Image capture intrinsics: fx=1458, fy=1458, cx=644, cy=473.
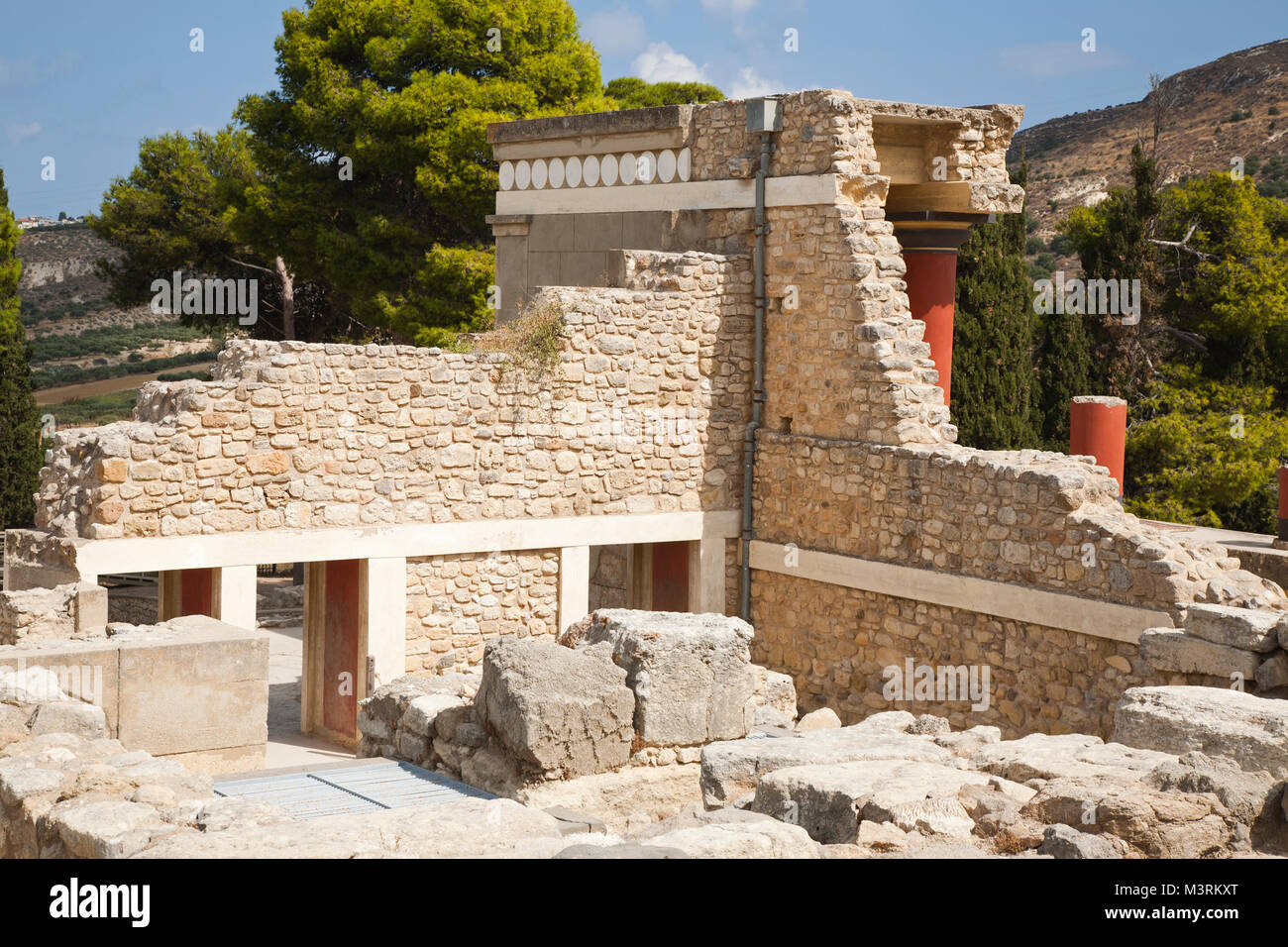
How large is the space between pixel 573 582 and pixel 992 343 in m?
12.8

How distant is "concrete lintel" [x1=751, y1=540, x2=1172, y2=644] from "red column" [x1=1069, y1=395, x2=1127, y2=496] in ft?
9.11

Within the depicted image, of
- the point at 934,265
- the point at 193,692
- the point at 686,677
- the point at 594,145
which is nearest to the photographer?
the point at 686,677

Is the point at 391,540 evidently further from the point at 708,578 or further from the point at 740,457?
the point at 740,457

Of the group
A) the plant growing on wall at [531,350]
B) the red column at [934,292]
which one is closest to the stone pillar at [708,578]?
the plant growing on wall at [531,350]

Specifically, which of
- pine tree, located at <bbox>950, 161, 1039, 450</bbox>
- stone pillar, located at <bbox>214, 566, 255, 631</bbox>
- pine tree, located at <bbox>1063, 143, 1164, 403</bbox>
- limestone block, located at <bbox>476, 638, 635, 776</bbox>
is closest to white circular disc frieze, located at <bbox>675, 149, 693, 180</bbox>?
stone pillar, located at <bbox>214, 566, 255, 631</bbox>

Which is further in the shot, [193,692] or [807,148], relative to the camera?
[807,148]

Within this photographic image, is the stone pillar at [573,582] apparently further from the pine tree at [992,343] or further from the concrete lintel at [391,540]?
the pine tree at [992,343]

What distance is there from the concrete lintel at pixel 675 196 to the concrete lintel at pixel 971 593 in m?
3.15

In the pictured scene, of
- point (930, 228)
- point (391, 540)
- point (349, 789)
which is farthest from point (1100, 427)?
point (349, 789)

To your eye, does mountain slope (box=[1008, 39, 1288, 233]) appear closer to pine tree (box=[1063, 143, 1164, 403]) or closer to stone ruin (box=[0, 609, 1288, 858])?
pine tree (box=[1063, 143, 1164, 403])

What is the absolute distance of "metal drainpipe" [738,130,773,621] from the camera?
13.3 m

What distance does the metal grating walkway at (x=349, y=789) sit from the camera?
6672 mm

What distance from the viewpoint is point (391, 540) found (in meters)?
11.8
